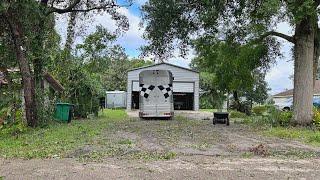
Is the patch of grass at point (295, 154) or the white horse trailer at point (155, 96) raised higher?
the white horse trailer at point (155, 96)

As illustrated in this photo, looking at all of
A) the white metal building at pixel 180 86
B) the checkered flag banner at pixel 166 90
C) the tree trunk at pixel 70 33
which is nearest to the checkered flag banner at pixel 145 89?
the checkered flag banner at pixel 166 90

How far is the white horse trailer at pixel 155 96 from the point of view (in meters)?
28.7

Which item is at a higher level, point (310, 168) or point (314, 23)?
point (314, 23)

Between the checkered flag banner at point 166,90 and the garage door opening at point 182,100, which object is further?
the garage door opening at point 182,100

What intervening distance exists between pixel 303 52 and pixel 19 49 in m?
12.6

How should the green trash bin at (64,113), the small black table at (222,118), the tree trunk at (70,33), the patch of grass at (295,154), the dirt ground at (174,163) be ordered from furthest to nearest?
the green trash bin at (64,113)
the tree trunk at (70,33)
the small black table at (222,118)
the patch of grass at (295,154)
the dirt ground at (174,163)

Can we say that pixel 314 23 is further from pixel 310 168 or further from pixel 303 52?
pixel 310 168

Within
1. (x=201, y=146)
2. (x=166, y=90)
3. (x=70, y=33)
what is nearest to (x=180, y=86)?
(x=166, y=90)

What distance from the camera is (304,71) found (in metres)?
20.8

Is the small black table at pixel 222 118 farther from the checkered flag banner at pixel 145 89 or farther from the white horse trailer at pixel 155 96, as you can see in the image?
the checkered flag banner at pixel 145 89

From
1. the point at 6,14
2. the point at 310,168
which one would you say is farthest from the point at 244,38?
the point at 310,168

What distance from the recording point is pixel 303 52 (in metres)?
20.8

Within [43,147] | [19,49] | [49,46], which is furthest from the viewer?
[49,46]

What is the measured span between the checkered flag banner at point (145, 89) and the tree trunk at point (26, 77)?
30.7 ft
